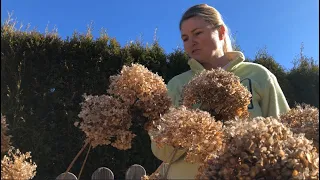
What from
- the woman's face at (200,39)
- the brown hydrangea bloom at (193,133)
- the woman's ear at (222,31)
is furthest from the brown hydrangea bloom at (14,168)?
the woman's ear at (222,31)

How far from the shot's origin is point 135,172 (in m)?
2.41

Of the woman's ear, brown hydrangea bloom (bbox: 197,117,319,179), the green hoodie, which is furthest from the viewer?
the woman's ear

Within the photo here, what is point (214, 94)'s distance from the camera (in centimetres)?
68

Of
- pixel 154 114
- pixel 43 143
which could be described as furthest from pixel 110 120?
pixel 43 143

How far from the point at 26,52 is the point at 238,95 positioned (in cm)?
203

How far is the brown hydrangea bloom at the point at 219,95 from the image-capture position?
0.68 meters

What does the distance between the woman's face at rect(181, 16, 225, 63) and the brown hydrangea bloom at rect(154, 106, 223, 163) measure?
554 mm

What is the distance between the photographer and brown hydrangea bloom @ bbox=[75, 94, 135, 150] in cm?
67

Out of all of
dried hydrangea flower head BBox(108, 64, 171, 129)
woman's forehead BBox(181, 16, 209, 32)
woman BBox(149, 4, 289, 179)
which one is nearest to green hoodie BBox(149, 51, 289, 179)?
woman BBox(149, 4, 289, 179)

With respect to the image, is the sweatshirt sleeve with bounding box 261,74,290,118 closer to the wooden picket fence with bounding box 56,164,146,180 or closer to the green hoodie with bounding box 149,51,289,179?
the green hoodie with bounding box 149,51,289,179

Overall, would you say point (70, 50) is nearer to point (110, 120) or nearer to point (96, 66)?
point (96, 66)

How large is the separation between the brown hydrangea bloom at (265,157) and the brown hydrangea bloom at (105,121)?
0.64 feet

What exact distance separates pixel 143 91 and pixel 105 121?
0.09 m

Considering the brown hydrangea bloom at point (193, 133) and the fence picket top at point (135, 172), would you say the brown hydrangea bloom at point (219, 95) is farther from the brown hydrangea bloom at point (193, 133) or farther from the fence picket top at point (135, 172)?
the fence picket top at point (135, 172)
